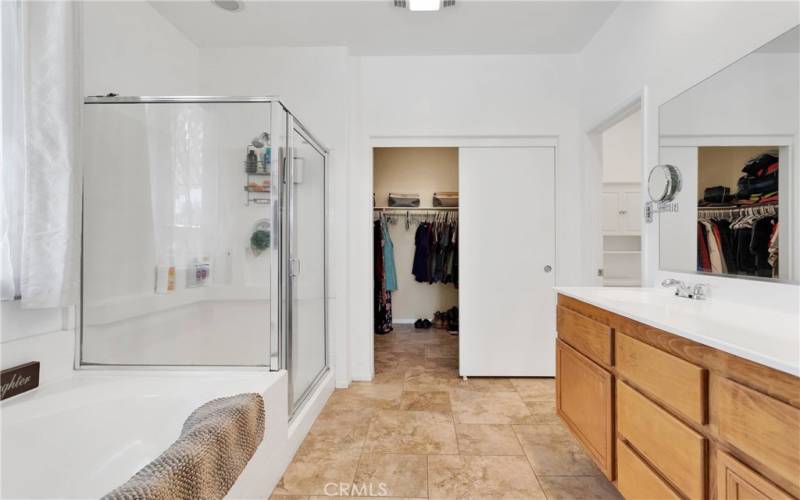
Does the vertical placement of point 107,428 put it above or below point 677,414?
below

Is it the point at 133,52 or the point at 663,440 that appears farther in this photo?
the point at 133,52

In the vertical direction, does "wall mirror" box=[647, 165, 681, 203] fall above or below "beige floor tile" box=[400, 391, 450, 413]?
above

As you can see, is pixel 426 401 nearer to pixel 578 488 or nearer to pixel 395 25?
pixel 578 488

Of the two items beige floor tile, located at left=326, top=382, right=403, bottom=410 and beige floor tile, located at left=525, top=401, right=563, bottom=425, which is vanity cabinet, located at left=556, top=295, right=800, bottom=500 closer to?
beige floor tile, located at left=525, top=401, right=563, bottom=425

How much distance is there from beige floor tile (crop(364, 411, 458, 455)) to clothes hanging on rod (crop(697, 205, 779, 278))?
1.47 meters

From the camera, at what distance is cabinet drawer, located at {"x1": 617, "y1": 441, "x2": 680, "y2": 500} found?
1000 millimetres

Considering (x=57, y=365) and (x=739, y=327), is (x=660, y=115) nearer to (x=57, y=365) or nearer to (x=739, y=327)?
(x=739, y=327)

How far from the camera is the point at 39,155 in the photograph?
126 centimetres

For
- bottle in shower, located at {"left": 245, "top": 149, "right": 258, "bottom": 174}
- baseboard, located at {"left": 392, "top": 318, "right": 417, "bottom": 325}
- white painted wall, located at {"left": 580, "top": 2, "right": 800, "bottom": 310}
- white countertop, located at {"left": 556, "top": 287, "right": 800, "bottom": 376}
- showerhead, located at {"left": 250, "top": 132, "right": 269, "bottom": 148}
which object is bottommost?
baseboard, located at {"left": 392, "top": 318, "right": 417, "bottom": 325}

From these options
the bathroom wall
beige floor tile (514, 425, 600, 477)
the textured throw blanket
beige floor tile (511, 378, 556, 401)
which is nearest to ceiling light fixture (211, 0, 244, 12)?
the bathroom wall

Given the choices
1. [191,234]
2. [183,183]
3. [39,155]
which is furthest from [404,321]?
[39,155]

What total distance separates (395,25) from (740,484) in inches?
107

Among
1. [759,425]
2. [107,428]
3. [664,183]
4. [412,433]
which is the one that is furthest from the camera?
[412,433]

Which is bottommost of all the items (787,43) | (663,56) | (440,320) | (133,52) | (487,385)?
(487,385)
